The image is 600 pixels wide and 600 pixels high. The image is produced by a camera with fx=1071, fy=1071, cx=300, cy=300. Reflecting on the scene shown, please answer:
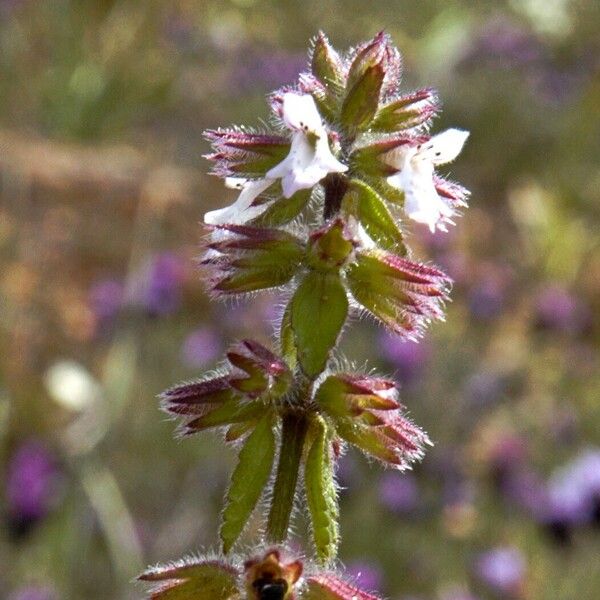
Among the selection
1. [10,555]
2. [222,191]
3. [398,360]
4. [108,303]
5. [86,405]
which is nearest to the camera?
[10,555]

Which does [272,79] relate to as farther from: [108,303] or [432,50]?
[108,303]

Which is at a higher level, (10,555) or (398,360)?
(398,360)

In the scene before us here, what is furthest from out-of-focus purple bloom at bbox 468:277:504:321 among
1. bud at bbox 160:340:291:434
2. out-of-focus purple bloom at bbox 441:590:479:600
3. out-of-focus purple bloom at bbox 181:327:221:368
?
bud at bbox 160:340:291:434

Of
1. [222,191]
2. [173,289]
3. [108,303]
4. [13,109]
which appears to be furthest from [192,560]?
[13,109]

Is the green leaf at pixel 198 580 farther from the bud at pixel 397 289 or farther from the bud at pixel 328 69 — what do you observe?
the bud at pixel 328 69

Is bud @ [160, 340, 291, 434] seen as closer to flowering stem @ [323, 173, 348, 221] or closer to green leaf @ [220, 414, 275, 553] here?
green leaf @ [220, 414, 275, 553]

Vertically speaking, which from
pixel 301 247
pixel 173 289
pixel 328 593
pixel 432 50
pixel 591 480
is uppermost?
pixel 432 50

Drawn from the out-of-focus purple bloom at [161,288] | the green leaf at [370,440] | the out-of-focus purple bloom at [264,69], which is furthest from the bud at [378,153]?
the out-of-focus purple bloom at [264,69]

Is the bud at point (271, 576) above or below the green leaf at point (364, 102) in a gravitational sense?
below

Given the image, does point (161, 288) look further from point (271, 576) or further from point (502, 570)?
point (271, 576)
